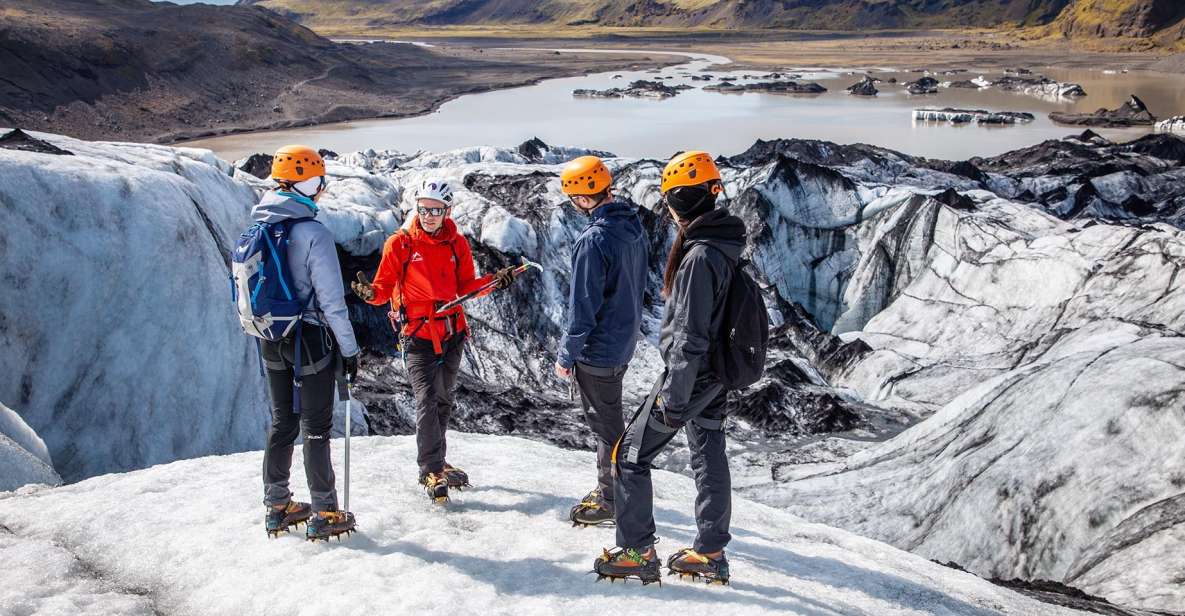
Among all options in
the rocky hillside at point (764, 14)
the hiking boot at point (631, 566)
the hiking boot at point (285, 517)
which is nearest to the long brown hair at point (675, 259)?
the hiking boot at point (631, 566)

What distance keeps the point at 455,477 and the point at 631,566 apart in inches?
74.6

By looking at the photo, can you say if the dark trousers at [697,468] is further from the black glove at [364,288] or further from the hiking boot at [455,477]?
the black glove at [364,288]

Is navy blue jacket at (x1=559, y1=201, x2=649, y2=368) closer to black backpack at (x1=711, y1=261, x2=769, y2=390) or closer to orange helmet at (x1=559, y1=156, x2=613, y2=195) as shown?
orange helmet at (x1=559, y1=156, x2=613, y2=195)

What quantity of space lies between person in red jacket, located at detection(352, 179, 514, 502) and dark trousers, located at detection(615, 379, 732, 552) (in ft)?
5.77

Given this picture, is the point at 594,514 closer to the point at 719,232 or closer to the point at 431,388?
the point at 431,388

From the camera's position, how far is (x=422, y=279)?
6125mm

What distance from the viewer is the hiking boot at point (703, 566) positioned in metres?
4.96

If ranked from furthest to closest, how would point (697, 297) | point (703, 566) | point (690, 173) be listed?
point (703, 566)
point (690, 173)
point (697, 297)

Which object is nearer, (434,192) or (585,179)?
(585,179)

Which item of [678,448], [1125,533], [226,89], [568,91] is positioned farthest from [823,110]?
[1125,533]

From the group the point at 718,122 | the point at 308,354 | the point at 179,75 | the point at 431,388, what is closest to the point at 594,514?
the point at 431,388

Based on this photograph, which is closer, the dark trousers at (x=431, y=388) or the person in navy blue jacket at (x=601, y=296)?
the person in navy blue jacket at (x=601, y=296)

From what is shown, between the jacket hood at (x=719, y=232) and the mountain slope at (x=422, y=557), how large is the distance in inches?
76.8

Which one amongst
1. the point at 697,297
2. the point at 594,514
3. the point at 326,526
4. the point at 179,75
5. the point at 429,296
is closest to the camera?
the point at 697,297
